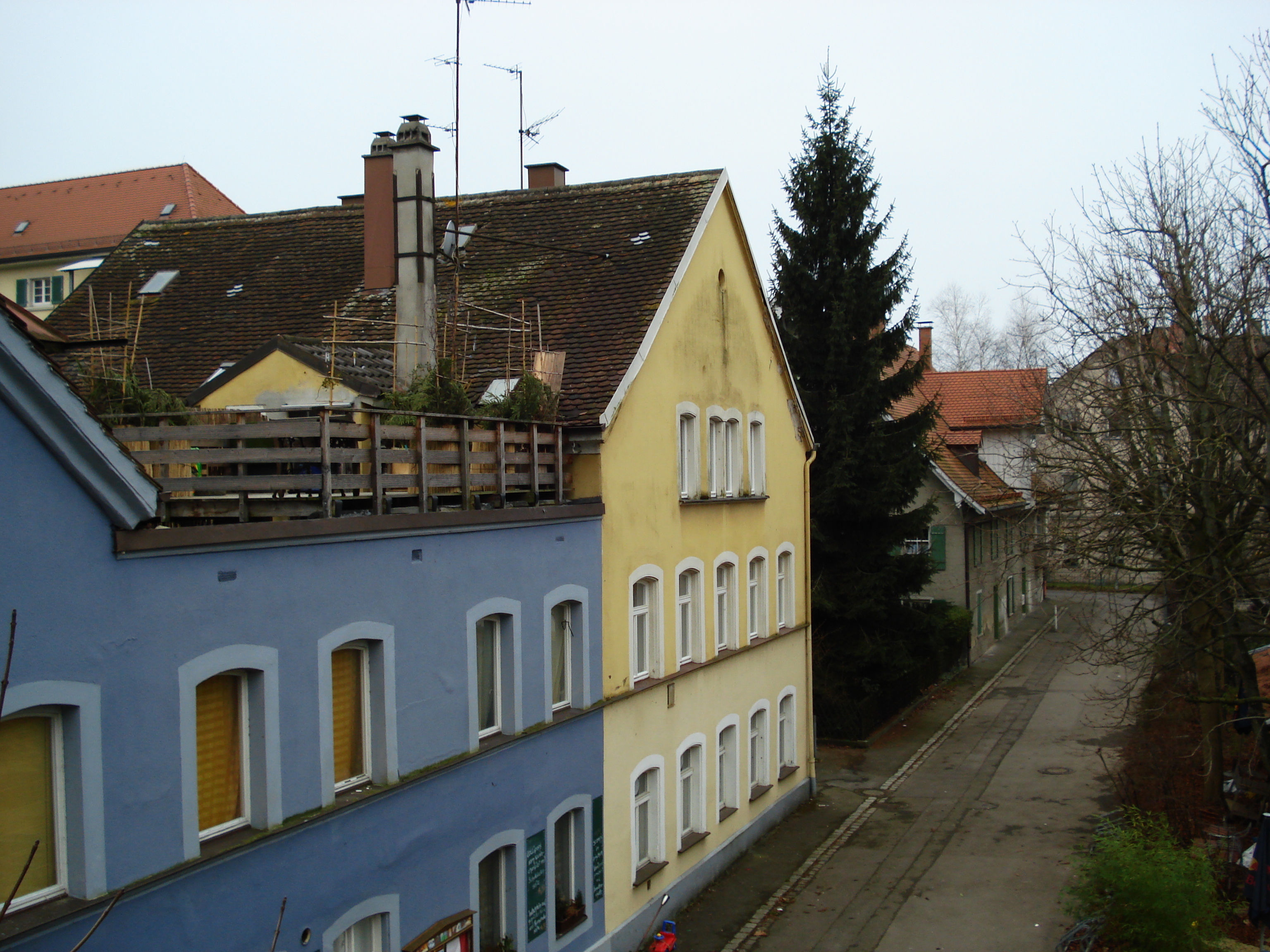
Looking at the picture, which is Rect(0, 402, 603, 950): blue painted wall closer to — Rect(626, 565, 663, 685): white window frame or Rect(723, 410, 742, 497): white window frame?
Rect(626, 565, 663, 685): white window frame

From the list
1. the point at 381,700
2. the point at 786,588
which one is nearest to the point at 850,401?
the point at 786,588

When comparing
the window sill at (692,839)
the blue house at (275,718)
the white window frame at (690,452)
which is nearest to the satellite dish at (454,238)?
the white window frame at (690,452)

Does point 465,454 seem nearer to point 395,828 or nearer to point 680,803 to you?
point 395,828

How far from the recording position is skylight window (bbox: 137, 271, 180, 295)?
774 inches

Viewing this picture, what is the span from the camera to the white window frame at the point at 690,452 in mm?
16703

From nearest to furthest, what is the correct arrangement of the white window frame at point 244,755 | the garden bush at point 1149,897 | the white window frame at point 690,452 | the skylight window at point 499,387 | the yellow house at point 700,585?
the white window frame at point 244,755 → the garden bush at point 1149,897 → the skylight window at point 499,387 → the yellow house at point 700,585 → the white window frame at point 690,452

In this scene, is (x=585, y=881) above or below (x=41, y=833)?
below

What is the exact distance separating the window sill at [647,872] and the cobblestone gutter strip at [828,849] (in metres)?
1.29

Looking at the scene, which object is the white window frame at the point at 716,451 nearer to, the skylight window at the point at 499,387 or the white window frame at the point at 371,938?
the skylight window at the point at 499,387

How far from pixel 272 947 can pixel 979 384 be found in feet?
144

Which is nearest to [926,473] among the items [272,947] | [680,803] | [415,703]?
[680,803]

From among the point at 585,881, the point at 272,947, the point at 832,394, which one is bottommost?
the point at 585,881

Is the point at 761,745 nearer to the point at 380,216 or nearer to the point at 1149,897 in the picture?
the point at 1149,897

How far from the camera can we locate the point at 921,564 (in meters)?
27.1
